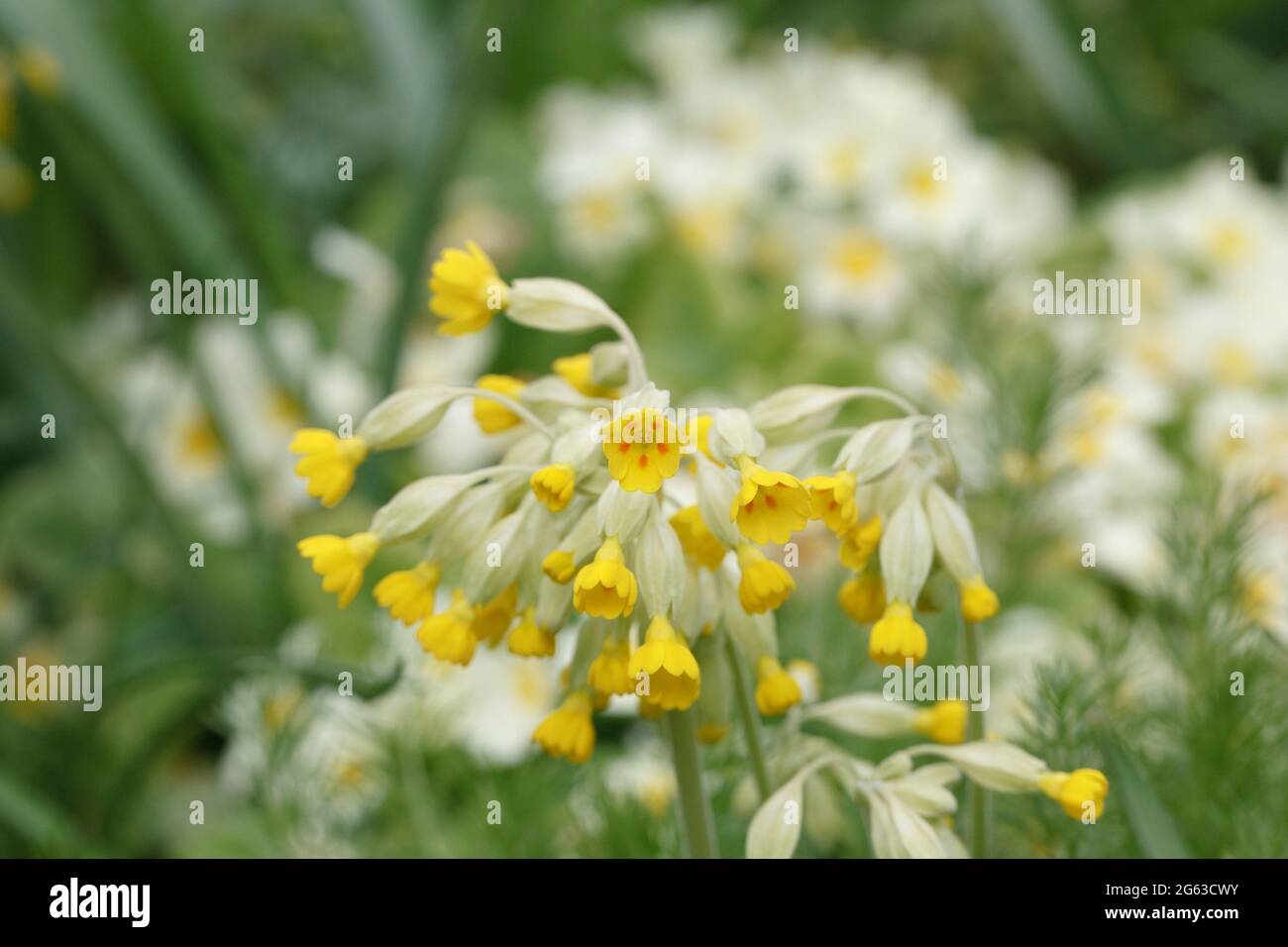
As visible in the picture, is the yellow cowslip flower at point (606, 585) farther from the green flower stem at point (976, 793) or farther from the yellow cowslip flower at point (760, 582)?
the green flower stem at point (976, 793)

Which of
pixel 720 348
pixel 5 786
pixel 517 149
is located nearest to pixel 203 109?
→ pixel 517 149

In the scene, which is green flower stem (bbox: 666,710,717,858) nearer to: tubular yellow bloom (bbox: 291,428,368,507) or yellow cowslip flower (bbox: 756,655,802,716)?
yellow cowslip flower (bbox: 756,655,802,716)

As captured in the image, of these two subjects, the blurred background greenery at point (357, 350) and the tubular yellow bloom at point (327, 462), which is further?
the blurred background greenery at point (357, 350)

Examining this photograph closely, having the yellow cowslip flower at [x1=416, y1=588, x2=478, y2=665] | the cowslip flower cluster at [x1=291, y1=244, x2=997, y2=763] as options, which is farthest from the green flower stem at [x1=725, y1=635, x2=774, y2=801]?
the yellow cowslip flower at [x1=416, y1=588, x2=478, y2=665]

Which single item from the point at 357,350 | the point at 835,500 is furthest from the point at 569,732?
the point at 357,350

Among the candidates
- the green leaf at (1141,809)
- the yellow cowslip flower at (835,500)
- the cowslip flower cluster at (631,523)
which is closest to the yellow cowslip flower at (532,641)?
the cowslip flower cluster at (631,523)
